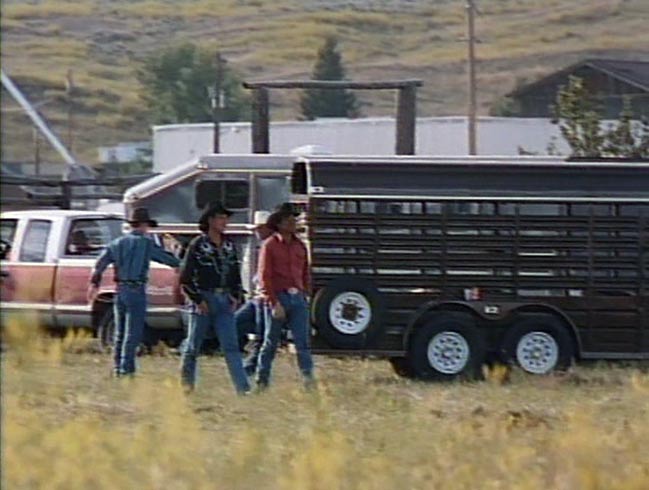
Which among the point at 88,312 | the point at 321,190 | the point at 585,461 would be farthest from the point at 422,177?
the point at 585,461

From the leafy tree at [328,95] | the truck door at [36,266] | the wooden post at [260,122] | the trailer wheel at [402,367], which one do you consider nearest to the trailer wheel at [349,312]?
the trailer wheel at [402,367]

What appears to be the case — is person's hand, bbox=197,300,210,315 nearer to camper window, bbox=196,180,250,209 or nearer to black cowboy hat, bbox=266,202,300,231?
black cowboy hat, bbox=266,202,300,231

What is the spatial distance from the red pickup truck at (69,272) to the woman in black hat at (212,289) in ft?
10.5

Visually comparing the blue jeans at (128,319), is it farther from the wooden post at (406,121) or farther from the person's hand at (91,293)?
the wooden post at (406,121)

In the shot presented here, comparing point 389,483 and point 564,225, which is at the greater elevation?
point 564,225

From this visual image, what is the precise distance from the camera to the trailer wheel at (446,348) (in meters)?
13.1

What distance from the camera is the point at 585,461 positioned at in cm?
765

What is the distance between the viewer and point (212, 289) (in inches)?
455

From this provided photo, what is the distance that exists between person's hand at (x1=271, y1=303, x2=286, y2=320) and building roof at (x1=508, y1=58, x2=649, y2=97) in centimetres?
312

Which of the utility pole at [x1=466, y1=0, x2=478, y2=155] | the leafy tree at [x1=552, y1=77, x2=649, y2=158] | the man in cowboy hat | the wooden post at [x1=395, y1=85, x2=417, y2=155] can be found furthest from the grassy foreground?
the wooden post at [x1=395, y1=85, x2=417, y2=155]

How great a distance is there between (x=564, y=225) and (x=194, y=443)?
18.8 feet

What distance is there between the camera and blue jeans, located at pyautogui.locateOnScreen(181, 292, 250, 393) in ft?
37.7

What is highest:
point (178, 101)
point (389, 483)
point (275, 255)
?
point (178, 101)

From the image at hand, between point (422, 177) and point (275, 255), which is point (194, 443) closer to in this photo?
point (275, 255)
